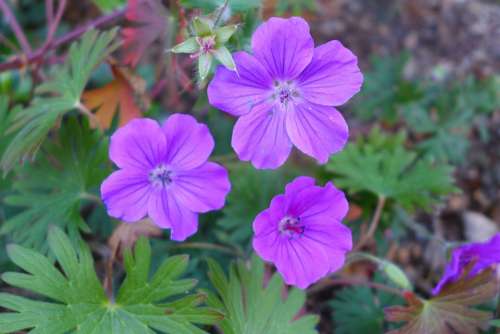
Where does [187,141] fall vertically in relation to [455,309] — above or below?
above

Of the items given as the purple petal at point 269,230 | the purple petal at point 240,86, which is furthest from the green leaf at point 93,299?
the purple petal at point 240,86

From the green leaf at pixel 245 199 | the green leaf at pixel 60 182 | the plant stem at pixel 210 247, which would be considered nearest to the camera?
the green leaf at pixel 60 182

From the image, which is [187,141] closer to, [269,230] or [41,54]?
[269,230]

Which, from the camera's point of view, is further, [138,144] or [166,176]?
[166,176]

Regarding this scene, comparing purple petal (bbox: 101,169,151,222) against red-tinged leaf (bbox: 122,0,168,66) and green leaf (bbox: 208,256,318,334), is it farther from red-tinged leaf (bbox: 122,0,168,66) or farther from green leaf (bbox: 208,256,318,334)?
red-tinged leaf (bbox: 122,0,168,66)

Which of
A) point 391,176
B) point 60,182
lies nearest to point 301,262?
point 391,176

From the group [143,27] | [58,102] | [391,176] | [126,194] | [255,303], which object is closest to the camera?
[126,194]

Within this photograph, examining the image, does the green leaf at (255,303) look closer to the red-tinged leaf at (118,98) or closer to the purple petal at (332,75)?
the purple petal at (332,75)
